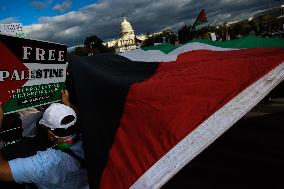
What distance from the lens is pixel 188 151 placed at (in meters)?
2.27

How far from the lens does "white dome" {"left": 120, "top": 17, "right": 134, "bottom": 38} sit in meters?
140

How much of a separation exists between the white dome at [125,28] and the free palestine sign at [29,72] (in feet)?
456

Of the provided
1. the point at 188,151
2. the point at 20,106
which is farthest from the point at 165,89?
the point at 20,106

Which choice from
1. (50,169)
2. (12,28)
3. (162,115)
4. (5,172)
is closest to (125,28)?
(12,28)

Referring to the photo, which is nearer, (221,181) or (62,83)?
(62,83)

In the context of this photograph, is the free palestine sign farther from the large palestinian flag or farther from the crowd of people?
the large palestinian flag

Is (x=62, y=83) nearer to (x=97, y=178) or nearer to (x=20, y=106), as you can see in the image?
(x=20, y=106)

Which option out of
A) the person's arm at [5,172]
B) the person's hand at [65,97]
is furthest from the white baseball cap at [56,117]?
the person's hand at [65,97]

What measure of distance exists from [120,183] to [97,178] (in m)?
0.20

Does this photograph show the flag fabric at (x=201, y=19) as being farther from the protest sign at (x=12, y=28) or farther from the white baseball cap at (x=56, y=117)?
the white baseball cap at (x=56, y=117)

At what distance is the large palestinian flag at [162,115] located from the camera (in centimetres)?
234

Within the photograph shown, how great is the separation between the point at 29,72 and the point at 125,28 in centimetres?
13957

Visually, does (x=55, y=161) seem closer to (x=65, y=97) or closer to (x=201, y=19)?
(x=65, y=97)

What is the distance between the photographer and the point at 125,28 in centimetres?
14050
